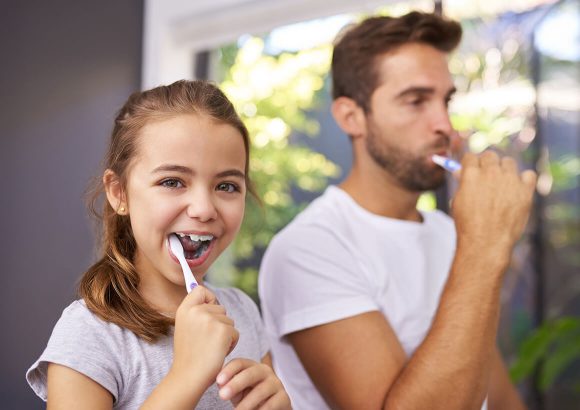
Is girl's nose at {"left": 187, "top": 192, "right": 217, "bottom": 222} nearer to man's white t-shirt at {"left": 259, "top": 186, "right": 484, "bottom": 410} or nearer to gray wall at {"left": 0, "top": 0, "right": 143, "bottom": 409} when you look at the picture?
man's white t-shirt at {"left": 259, "top": 186, "right": 484, "bottom": 410}

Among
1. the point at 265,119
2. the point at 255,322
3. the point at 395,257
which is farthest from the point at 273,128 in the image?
the point at 255,322

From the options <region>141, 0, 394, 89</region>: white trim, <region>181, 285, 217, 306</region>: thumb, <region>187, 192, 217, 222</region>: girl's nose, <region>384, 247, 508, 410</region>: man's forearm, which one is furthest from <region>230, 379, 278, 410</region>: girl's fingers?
<region>141, 0, 394, 89</region>: white trim

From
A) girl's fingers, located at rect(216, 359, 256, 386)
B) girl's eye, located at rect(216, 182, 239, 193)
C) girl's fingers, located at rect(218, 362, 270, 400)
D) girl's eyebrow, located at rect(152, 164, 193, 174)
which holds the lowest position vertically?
girl's fingers, located at rect(218, 362, 270, 400)

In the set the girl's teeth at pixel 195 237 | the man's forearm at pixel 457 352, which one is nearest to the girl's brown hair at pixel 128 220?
the girl's teeth at pixel 195 237

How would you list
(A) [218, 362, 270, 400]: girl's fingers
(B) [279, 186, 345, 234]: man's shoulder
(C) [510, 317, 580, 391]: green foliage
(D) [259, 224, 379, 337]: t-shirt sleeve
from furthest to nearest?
(C) [510, 317, 580, 391]: green foliage
(B) [279, 186, 345, 234]: man's shoulder
(D) [259, 224, 379, 337]: t-shirt sleeve
(A) [218, 362, 270, 400]: girl's fingers

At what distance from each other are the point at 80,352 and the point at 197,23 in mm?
2011

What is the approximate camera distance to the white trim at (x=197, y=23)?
98.3 inches

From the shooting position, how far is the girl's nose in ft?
2.80

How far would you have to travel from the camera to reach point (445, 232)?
1566mm

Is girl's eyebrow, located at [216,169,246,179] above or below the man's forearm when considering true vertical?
above

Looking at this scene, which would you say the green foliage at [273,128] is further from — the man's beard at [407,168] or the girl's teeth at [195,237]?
the girl's teeth at [195,237]

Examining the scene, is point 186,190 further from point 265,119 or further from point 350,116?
point 265,119

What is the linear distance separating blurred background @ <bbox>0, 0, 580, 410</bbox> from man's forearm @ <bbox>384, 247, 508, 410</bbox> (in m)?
0.37

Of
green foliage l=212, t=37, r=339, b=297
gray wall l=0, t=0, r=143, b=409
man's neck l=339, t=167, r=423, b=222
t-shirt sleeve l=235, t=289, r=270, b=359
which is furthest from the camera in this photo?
green foliage l=212, t=37, r=339, b=297
